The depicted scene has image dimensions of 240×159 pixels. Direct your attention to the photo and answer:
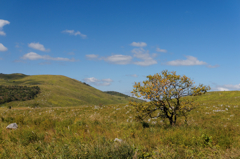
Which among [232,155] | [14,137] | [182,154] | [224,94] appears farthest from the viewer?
[224,94]

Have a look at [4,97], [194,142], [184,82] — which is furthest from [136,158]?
[4,97]

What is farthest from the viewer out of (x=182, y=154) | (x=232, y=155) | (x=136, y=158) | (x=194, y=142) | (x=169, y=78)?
(x=169, y=78)

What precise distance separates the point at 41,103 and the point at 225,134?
21186cm

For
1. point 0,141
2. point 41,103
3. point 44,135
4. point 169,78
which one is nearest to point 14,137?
point 0,141

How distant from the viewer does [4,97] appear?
606 feet

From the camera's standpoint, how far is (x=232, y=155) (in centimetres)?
534

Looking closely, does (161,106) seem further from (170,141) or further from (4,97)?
(4,97)

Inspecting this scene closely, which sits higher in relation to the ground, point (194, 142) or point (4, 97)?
point (194, 142)

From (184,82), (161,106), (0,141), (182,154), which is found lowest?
(0,141)

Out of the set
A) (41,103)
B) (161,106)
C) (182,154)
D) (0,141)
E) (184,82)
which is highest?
(184,82)

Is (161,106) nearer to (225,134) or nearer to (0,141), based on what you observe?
(225,134)

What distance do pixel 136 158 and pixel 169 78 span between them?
22.1ft

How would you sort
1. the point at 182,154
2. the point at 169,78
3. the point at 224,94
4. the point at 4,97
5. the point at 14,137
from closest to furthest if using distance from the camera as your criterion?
the point at 182,154 < the point at 14,137 < the point at 169,78 < the point at 224,94 < the point at 4,97

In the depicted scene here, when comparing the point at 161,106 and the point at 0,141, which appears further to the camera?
the point at 161,106
